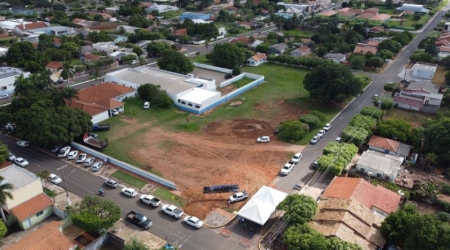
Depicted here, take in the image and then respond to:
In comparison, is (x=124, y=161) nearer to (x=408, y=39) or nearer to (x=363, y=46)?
(x=363, y=46)

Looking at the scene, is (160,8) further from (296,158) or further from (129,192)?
(129,192)

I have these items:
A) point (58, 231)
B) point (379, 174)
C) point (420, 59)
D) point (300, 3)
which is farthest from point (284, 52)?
point (300, 3)

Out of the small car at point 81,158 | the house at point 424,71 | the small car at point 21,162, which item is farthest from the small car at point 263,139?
the house at point 424,71

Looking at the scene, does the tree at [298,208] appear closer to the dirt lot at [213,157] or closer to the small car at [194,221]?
the dirt lot at [213,157]

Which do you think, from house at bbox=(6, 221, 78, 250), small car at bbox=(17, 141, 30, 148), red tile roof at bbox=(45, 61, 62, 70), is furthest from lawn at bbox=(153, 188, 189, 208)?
red tile roof at bbox=(45, 61, 62, 70)

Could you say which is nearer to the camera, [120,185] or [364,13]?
[120,185]

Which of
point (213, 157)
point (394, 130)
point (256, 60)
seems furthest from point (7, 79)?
point (394, 130)
